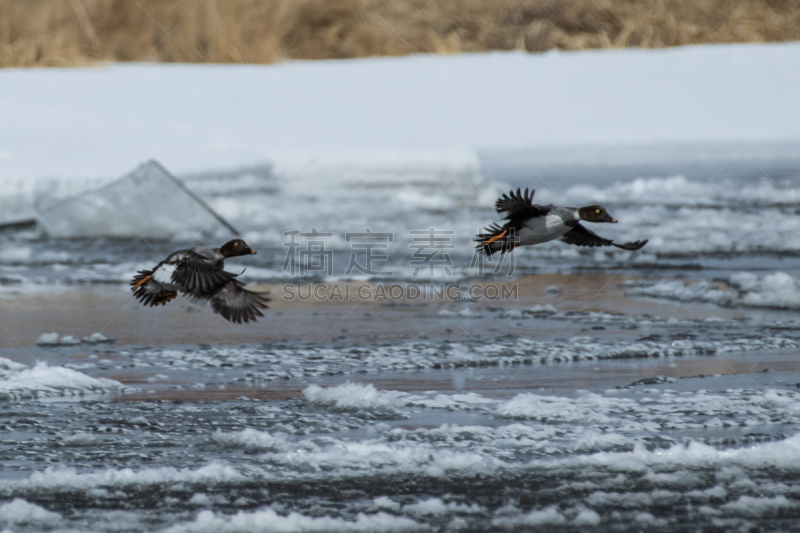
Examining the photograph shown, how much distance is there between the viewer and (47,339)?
482 cm

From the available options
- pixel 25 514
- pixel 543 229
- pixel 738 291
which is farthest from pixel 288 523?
pixel 738 291

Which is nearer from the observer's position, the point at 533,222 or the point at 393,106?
the point at 533,222

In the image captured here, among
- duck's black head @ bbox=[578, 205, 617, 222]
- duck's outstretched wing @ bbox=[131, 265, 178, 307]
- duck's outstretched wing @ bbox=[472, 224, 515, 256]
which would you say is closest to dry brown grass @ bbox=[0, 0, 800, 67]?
duck's outstretched wing @ bbox=[131, 265, 178, 307]

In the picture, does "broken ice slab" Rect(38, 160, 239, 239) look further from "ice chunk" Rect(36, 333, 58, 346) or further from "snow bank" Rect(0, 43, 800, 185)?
"ice chunk" Rect(36, 333, 58, 346)

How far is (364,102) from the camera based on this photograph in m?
9.84

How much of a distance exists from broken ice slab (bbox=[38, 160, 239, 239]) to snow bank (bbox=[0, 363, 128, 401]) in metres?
2.95

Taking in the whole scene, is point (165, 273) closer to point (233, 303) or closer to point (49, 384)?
point (233, 303)

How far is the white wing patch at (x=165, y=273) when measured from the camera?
334 centimetres

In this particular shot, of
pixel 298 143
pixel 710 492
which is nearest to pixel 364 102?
pixel 298 143

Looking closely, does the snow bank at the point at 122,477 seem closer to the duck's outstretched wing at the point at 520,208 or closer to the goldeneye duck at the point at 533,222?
the goldeneye duck at the point at 533,222

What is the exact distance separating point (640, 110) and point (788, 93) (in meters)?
1.58

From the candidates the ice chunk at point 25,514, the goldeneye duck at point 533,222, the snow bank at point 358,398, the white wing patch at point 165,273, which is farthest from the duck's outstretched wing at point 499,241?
the ice chunk at point 25,514

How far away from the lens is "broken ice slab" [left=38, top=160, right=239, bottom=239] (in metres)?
7.20

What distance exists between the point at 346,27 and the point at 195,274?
425 inches
